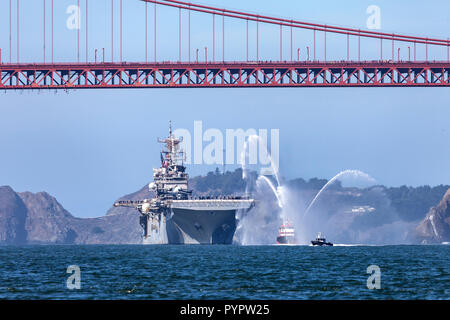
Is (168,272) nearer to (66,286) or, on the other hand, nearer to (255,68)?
(66,286)

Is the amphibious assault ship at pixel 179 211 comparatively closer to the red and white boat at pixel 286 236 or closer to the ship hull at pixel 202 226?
the ship hull at pixel 202 226

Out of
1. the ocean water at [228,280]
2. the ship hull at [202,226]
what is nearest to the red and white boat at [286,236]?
the ship hull at [202,226]

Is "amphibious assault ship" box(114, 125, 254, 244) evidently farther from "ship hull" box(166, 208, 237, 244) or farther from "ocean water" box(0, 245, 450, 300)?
"ocean water" box(0, 245, 450, 300)

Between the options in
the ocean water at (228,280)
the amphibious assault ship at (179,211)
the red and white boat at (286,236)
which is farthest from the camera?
the red and white boat at (286,236)

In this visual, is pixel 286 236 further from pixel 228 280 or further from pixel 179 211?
pixel 228 280

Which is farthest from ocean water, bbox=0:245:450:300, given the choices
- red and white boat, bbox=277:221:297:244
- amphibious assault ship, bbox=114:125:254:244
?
red and white boat, bbox=277:221:297:244

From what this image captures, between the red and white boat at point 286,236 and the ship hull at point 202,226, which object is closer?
the ship hull at point 202,226

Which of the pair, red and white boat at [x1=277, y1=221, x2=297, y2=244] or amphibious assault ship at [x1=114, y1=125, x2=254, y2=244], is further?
red and white boat at [x1=277, y1=221, x2=297, y2=244]

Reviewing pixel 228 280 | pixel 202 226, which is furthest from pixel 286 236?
pixel 228 280

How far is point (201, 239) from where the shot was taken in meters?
124

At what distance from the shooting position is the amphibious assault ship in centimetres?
11962

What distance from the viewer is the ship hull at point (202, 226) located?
12025 centimetres

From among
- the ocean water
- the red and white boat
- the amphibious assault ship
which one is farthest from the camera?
the red and white boat

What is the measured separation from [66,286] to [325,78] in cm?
5865
